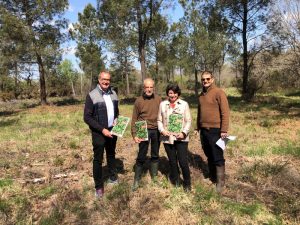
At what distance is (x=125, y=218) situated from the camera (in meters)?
4.82

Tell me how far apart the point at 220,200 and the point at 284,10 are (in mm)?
17435

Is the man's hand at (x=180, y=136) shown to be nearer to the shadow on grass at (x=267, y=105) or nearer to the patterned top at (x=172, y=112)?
the patterned top at (x=172, y=112)

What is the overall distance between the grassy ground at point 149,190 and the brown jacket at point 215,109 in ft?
3.58

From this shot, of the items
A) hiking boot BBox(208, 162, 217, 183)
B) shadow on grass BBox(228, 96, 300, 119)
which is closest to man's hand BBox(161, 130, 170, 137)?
hiking boot BBox(208, 162, 217, 183)

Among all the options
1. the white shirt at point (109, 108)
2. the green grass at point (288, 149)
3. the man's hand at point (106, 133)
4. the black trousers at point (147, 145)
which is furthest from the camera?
the green grass at point (288, 149)

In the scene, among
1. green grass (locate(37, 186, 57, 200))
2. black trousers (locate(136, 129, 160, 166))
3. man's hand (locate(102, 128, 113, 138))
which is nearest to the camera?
man's hand (locate(102, 128, 113, 138))

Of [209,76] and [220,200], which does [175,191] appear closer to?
[220,200]

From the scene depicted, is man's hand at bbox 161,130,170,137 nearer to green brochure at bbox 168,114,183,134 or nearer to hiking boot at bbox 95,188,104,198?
green brochure at bbox 168,114,183,134

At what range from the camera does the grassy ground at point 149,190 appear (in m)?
4.85

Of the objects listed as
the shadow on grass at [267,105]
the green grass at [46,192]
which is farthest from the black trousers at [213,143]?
the shadow on grass at [267,105]

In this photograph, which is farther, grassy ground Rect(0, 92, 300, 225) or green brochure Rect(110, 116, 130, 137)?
green brochure Rect(110, 116, 130, 137)

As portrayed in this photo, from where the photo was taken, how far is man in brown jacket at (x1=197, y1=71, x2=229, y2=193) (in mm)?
5496

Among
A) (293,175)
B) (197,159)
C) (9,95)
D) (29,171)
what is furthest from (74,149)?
(9,95)

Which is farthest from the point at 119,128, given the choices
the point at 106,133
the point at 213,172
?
the point at 213,172
